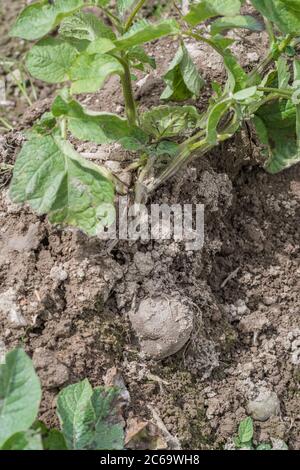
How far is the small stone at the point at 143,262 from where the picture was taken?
184 cm

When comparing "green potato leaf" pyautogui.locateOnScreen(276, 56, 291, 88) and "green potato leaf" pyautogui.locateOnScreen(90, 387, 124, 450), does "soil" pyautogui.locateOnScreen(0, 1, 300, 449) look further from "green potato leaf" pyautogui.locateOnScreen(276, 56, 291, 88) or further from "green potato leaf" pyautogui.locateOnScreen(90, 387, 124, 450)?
"green potato leaf" pyautogui.locateOnScreen(276, 56, 291, 88)

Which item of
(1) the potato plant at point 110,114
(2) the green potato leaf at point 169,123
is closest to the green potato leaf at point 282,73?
(1) the potato plant at point 110,114

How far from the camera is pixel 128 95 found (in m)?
1.80

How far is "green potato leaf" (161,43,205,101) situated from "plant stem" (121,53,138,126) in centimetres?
11

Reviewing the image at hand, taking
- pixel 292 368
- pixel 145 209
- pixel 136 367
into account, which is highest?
pixel 145 209

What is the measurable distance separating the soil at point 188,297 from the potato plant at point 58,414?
0.21 ft

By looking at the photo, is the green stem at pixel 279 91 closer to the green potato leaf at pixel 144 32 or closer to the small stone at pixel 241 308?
the green potato leaf at pixel 144 32

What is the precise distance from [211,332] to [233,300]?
5.8 inches

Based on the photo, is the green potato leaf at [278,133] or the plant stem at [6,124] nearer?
the green potato leaf at [278,133]

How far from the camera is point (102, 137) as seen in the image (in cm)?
161

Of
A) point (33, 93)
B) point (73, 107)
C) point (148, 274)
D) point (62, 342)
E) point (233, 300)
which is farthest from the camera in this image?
Answer: point (33, 93)

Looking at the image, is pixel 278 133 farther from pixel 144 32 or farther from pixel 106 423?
pixel 106 423

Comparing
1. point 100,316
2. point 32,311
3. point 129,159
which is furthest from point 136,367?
point 129,159

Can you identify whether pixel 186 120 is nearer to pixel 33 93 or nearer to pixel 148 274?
pixel 148 274
